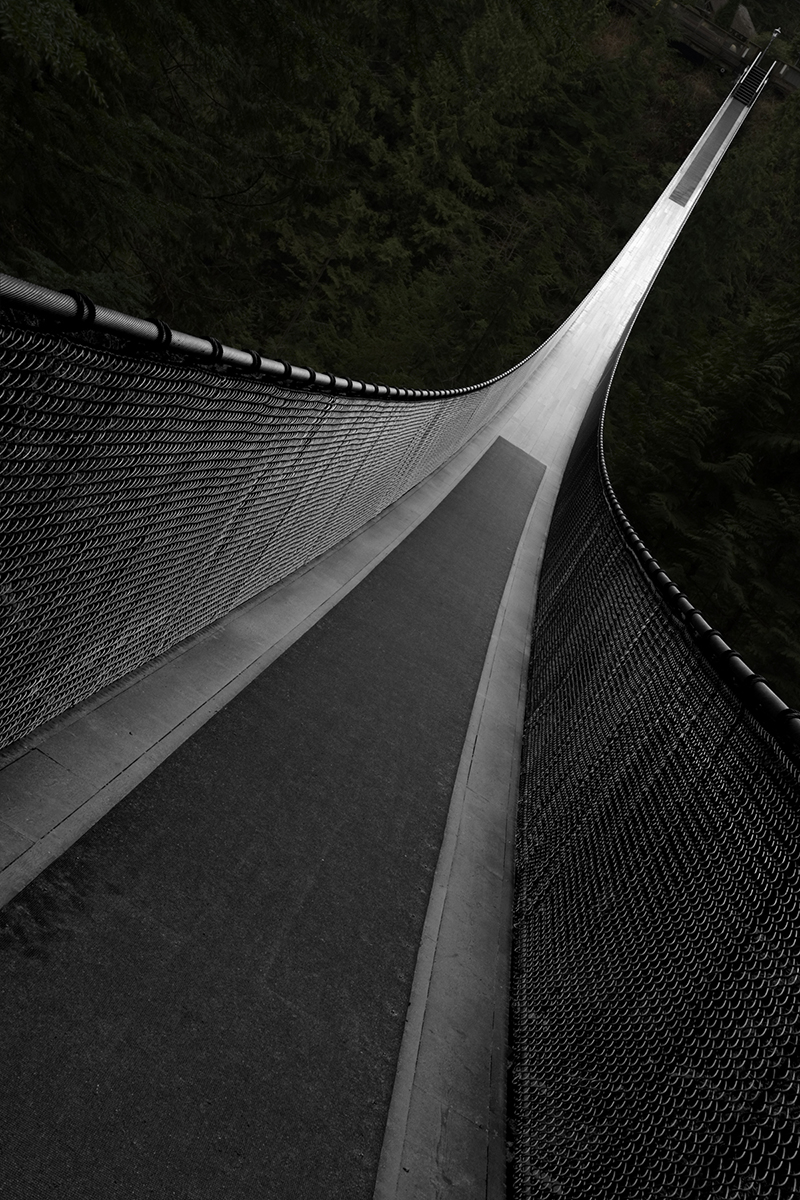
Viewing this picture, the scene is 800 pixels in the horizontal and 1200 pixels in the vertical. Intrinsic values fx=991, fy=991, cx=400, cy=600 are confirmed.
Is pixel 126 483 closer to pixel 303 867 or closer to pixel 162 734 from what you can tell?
pixel 162 734

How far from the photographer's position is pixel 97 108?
8.29 m

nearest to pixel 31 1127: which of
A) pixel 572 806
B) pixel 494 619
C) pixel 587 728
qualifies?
pixel 572 806

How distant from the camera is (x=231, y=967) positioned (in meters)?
3.38

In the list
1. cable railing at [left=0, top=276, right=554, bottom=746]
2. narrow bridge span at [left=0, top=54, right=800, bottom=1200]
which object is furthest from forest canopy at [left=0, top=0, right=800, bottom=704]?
narrow bridge span at [left=0, top=54, right=800, bottom=1200]

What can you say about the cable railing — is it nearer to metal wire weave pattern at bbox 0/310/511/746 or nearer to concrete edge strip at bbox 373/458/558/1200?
metal wire weave pattern at bbox 0/310/511/746

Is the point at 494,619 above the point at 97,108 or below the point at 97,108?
below

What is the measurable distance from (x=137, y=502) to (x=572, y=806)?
8.42 feet

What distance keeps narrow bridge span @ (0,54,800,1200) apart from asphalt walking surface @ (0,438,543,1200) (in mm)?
11

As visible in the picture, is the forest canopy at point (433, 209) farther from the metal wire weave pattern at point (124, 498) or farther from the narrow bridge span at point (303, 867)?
the narrow bridge span at point (303, 867)

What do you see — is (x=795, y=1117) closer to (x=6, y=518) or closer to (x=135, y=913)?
(x=135, y=913)

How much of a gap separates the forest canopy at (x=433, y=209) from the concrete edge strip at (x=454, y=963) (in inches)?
147

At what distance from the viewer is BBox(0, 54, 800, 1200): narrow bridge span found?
8.77 ft

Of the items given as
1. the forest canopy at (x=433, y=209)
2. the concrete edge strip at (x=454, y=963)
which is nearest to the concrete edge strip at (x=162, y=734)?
the concrete edge strip at (x=454, y=963)

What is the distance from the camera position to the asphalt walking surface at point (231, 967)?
103 inches
